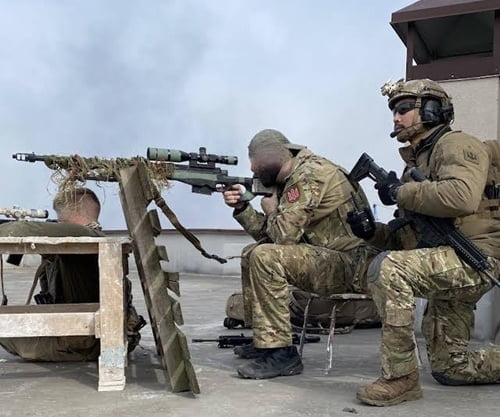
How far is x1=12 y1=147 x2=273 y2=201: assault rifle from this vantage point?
4.10m

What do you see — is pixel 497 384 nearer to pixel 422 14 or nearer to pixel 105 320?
pixel 105 320

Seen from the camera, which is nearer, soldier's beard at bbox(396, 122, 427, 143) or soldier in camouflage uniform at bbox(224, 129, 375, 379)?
soldier's beard at bbox(396, 122, 427, 143)

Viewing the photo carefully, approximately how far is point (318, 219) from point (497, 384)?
55.9 inches

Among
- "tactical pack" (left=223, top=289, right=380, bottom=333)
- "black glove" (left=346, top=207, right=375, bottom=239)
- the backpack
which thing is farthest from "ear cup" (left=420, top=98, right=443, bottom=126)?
"tactical pack" (left=223, top=289, right=380, bottom=333)

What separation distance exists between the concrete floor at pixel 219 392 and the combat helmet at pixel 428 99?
149 cm

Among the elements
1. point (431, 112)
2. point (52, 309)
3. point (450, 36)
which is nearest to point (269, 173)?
point (431, 112)

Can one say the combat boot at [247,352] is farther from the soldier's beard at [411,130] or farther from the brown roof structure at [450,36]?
the brown roof structure at [450,36]

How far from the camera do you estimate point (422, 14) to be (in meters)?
6.90

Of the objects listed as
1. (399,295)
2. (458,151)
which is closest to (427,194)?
(458,151)

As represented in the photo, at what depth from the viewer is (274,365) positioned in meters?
3.94

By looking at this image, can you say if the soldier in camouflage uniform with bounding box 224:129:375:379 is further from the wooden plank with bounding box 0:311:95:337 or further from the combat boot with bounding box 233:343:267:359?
the wooden plank with bounding box 0:311:95:337

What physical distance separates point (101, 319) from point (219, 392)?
0.74 m

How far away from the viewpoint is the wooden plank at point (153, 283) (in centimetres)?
350

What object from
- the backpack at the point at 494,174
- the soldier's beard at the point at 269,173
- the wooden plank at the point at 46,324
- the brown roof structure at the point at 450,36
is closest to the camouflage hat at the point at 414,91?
the backpack at the point at 494,174
